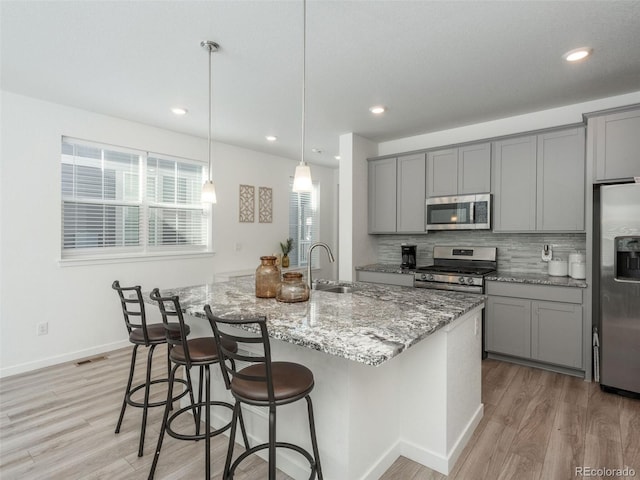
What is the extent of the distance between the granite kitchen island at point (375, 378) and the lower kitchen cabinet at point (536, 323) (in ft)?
4.42

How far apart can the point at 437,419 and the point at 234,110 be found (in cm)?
325

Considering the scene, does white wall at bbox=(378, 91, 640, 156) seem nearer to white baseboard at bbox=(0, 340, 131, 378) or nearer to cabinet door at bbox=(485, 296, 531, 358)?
cabinet door at bbox=(485, 296, 531, 358)

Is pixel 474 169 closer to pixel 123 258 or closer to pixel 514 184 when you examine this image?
pixel 514 184

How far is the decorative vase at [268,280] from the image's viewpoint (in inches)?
86.0

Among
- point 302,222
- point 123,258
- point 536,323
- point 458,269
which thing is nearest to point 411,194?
point 458,269

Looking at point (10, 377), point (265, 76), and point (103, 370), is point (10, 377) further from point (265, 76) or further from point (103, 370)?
point (265, 76)

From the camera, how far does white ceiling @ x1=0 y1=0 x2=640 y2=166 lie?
1.99 metres

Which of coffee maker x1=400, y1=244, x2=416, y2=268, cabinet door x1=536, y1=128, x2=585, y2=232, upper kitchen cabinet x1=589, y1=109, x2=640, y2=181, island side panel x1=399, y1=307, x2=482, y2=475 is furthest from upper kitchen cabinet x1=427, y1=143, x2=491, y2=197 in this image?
island side panel x1=399, y1=307, x2=482, y2=475

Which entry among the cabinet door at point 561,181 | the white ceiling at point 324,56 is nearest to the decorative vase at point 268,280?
the white ceiling at point 324,56

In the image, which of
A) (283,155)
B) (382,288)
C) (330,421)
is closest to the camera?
(330,421)

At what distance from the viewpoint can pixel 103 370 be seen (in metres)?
3.30

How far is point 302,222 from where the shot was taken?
20.5 feet

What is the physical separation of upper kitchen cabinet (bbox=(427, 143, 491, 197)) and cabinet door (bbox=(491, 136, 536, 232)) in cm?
10

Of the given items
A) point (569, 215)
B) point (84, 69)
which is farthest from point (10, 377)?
point (569, 215)
